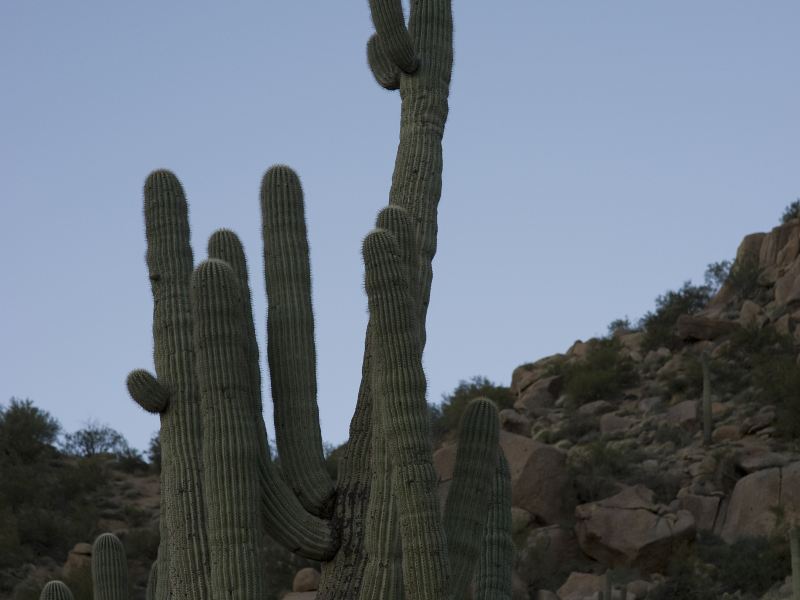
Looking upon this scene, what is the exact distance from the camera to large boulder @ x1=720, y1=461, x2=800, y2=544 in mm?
18953

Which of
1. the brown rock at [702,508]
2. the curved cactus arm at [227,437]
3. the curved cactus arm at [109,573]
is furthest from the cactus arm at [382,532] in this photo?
the brown rock at [702,508]

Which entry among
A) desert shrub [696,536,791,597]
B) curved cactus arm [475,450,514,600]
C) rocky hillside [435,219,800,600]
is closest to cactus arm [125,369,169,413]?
curved cactus arm [475,450,514,600]

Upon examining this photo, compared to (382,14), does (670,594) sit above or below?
below

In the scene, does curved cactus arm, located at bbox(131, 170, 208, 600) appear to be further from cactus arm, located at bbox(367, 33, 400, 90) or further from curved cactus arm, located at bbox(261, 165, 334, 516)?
cactus arm, located at bbox(367, 33, 400, 90)

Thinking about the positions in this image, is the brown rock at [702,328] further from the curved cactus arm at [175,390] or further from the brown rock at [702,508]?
the curved cactus arm at [175,390]

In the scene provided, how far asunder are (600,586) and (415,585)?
10908mm

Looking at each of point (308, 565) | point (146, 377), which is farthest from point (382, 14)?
point (308, 565)

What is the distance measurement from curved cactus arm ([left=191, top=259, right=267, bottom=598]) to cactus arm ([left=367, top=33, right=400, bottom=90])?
2186 millimetres

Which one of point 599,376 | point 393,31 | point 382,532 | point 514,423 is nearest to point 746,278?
point 599,376

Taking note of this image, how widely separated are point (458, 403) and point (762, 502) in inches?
404

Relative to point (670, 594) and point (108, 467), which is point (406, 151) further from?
point (108, 467)

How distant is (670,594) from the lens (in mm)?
17953

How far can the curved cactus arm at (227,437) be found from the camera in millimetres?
7945

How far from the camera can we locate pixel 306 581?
1852cm
